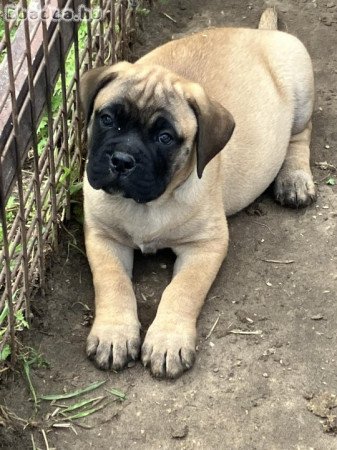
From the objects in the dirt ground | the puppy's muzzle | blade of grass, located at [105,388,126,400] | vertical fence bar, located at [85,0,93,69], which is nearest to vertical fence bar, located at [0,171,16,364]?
the dirt ground

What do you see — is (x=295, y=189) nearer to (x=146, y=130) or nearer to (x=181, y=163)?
(x=181, y=163)

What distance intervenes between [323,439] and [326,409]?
0.15 metres

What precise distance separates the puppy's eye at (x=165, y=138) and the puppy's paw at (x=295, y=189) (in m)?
1.21

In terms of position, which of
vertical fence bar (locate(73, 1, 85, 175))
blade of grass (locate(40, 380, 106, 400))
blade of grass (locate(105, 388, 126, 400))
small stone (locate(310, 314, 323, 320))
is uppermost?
vertical fence bar (locate(73, 1, 85, 175))

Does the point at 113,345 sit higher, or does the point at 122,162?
the point at 122,162

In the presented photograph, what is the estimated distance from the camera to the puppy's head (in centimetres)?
398

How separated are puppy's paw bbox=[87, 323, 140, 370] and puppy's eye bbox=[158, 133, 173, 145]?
866mm

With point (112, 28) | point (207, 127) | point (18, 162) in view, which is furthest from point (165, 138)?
point (112, 28)

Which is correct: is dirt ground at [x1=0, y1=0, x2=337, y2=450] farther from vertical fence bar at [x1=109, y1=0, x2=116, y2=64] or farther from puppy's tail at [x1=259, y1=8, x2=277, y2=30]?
puppy's tail at [x1=259, y1=8, x2=277, y2=30]

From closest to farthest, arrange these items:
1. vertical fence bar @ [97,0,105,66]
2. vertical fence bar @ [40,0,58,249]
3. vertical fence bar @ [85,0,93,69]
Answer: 1. vertical fence bar @ [40,0,58,249]
2. vertical fence bar @ [85,0,93,69]
3. vertical fence bar @ [97,0,105,66]

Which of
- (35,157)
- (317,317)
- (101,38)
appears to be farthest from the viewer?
(101,38)

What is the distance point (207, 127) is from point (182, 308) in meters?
0.86

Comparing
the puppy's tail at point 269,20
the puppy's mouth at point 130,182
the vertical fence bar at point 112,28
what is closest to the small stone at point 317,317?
the puppy's mouth at point 130,182

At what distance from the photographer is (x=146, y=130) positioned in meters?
4.00
